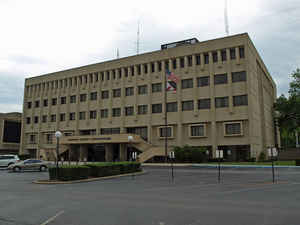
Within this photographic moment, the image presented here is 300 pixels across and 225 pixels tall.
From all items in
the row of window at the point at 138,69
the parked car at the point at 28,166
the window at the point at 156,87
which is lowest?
the parked car at the point at 28,166

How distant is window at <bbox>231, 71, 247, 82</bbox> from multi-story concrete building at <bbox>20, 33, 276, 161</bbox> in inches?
6.1

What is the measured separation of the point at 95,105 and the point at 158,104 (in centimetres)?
1463

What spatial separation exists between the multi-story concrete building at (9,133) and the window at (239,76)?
181 feet

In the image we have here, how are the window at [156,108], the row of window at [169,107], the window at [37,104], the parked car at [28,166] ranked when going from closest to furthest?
the parked car at [28,166]
the row of window at [169,107]
the window at [156,108]
the window at [37,104]

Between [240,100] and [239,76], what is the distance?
156 inches

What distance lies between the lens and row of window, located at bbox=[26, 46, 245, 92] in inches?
1893

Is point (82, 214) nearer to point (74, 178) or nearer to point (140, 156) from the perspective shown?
point (74, 178)

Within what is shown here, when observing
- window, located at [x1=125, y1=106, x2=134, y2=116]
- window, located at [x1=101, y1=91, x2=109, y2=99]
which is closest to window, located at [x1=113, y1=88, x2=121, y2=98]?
window, located at [x1=101, y1=91, x2=109, y2=99]

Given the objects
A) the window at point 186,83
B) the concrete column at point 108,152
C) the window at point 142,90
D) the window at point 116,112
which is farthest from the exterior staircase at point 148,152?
the window at point 186,83

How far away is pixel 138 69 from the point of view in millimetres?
56156

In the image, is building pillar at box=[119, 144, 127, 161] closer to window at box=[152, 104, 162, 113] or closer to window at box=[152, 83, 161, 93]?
window at box=[152, 104, 162, 113]

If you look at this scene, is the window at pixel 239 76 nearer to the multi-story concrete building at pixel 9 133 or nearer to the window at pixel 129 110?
the window at pixel 129 110

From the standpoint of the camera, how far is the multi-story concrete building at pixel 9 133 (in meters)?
69.6

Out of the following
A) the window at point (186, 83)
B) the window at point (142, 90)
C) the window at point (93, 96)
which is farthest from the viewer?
the window at point (93, 96)
